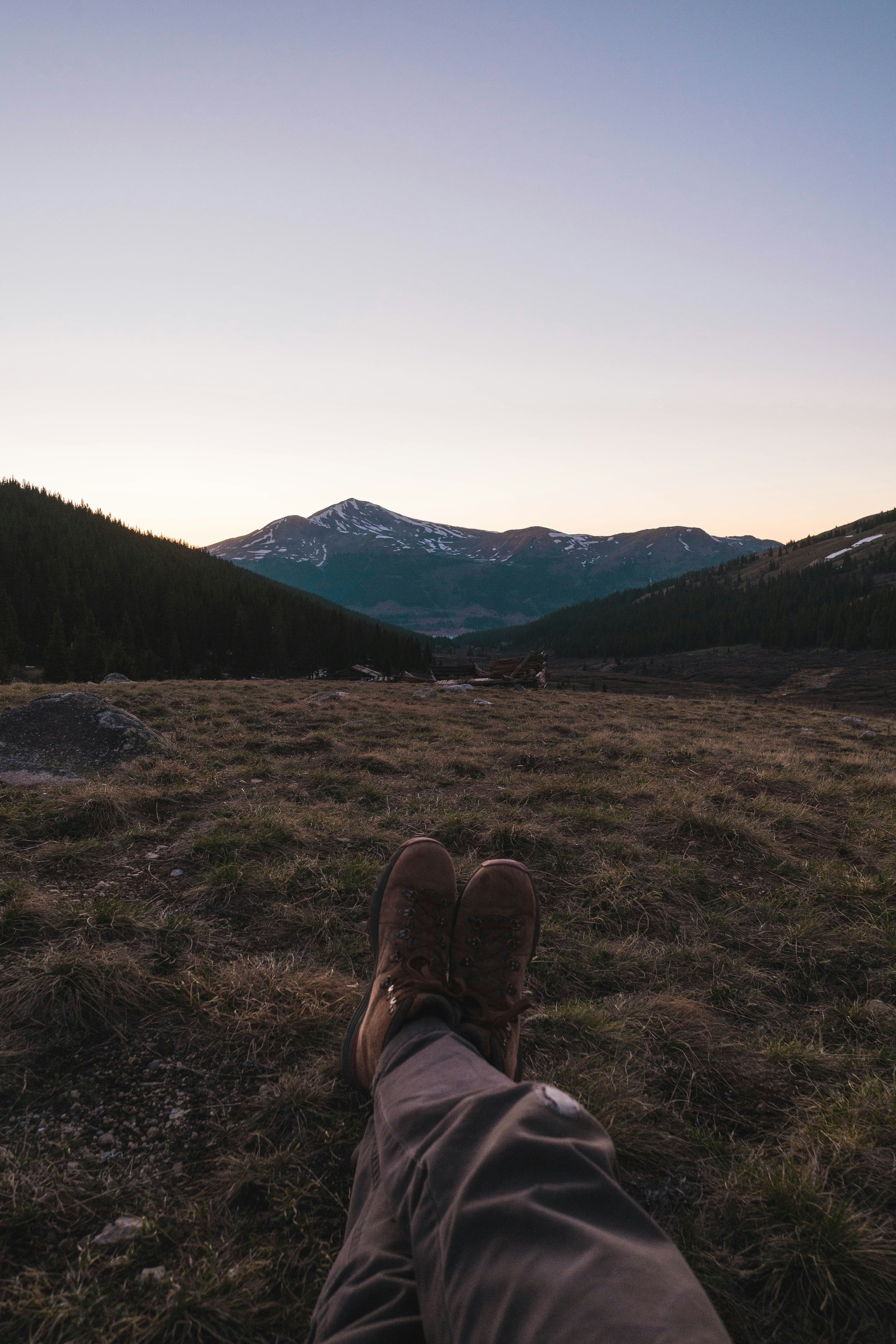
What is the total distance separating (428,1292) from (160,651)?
62967 millimetres

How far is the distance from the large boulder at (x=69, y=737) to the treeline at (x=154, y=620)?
3807 cm

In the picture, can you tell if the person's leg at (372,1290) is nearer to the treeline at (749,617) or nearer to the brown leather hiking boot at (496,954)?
the brown leather hiking boot at (496,954)

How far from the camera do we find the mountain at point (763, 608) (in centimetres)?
8100

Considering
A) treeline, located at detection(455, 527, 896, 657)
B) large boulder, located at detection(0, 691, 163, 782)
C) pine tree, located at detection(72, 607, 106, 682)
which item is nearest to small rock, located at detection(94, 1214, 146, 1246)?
large boulder, located at detection(0, 691, 163, 782)

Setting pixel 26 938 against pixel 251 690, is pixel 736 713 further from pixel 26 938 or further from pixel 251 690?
pixel 26 938

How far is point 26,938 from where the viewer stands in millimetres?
3316

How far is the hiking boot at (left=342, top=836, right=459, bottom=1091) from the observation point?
2521 mm

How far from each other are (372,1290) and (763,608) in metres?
125

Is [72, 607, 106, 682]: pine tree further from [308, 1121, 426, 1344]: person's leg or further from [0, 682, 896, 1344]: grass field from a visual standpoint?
[308, 1121, 426, 1344]: person's leg

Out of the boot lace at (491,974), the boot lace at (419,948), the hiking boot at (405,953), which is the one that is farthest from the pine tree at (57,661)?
the boot lace at (491,974)

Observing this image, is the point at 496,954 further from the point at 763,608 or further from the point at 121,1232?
the point at 763,608

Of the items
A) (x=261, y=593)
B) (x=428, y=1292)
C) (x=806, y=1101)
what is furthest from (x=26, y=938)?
(x=261, y=593)

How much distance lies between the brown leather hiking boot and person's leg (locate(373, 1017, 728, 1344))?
2.10 ft

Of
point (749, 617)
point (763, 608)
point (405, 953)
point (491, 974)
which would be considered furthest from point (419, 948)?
point (763, 608)
